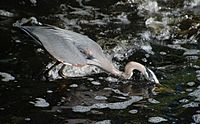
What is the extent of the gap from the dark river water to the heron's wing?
40 centimetres

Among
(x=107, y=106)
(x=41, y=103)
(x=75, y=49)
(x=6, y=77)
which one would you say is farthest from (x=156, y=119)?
(x=6, y=77)

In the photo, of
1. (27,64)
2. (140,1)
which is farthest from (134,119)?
(140,1)

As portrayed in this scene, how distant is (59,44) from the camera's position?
6285 mm

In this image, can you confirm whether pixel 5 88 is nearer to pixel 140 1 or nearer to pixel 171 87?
pixel 171 87

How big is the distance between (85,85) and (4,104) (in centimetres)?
118

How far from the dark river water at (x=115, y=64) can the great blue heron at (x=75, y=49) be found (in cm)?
17

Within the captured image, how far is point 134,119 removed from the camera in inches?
215

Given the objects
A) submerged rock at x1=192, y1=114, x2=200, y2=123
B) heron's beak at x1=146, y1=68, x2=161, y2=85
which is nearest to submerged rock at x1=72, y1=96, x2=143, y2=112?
heron's beak at x1=146, y1=68, x2=161, y2=85

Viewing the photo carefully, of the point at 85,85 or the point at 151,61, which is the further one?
the point at 151,61

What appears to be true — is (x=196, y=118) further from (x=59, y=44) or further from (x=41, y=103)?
(x=59, y=44)

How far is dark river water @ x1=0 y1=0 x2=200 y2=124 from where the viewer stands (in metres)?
5.58

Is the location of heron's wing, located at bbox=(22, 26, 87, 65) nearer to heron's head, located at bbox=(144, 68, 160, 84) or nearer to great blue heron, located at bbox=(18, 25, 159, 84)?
great blue heron, located at bbox=(18, 25, 159, 84)

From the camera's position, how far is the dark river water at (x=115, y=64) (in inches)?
220

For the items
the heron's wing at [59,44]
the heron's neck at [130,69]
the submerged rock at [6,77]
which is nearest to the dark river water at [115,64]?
the submerged rock at [6,77]
